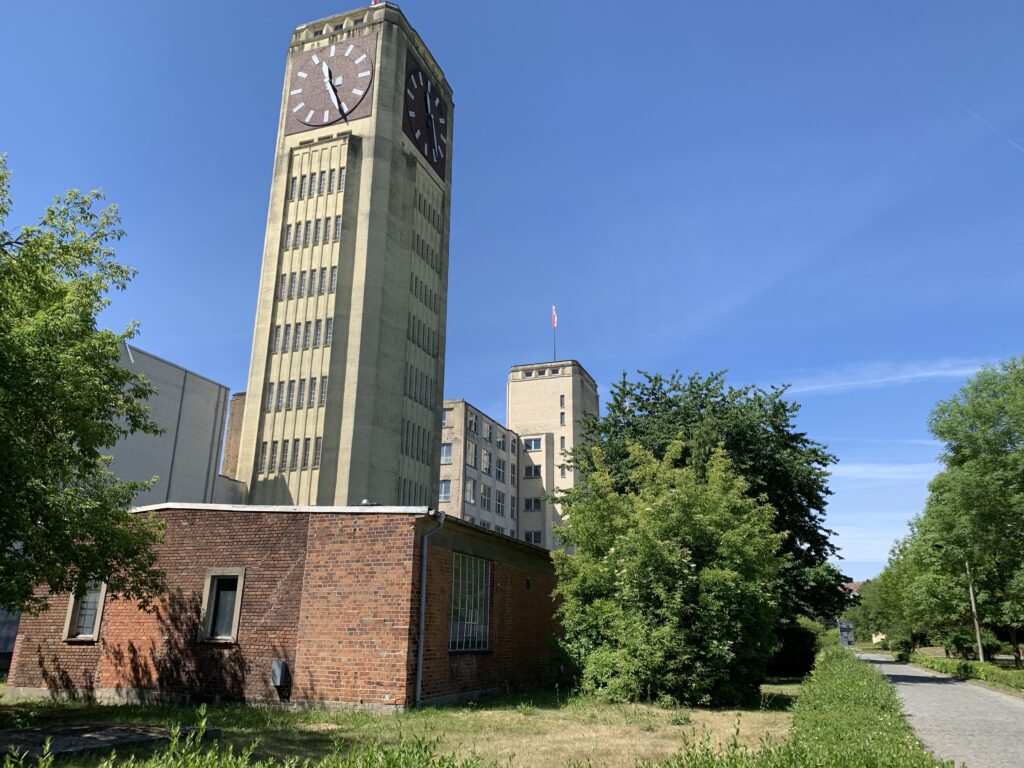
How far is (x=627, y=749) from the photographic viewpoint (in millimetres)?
11258

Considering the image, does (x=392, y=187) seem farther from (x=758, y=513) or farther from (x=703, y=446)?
(x=758, y=513)

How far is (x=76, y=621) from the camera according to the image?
18047 mm

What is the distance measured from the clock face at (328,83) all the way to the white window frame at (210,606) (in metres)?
40.6

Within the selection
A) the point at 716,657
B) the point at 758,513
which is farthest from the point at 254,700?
the point at 758,513

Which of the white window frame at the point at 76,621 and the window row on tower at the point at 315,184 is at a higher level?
the window row on tower at the point at 315,184

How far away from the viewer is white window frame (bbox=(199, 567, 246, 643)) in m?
16.4

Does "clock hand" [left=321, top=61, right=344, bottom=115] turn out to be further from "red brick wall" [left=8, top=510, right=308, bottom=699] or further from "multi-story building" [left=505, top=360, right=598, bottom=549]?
"multi-story building" [left=505, top=360, right=598, bottom=549]

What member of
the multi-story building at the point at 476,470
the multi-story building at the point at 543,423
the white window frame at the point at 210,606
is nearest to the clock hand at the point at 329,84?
the multi-story building at the point at 476,470

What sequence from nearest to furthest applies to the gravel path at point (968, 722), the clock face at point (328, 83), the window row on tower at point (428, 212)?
the gravel path at point (968, 722) → the clock face at point (328, 83) → the window row on tower at point (428, 212)

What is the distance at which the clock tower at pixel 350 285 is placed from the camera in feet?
150

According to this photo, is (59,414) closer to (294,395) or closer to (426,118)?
(294,395)

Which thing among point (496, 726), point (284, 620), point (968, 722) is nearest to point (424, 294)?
point (284, 620)

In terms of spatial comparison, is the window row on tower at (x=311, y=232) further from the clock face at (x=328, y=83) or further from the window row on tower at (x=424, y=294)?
the clock face at (x=328, y=83)

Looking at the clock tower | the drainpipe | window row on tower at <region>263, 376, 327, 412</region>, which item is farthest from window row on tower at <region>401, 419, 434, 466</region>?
the drainpipe
